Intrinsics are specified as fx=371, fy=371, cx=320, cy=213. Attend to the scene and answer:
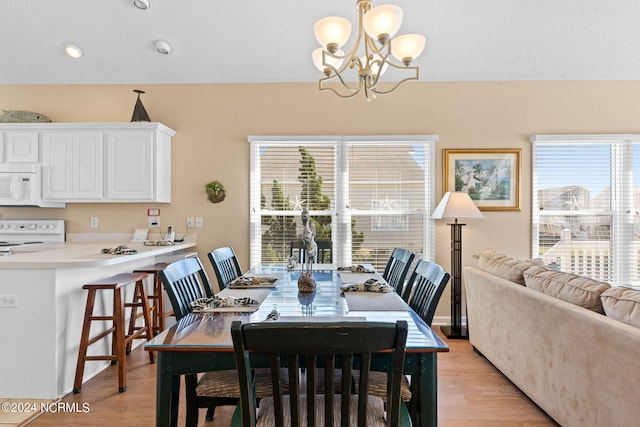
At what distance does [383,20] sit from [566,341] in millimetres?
1885

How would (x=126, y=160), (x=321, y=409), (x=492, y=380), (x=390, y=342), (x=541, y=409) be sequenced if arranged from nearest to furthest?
1. (x=390, y=342)
2. (x=321, y=409)
3. (x=541, y=409)
4. (x=492, y=380)
5. (x=126, y=160)

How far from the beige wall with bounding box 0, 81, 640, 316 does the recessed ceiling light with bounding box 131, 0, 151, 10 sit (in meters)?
1.00

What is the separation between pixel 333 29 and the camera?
195 cm

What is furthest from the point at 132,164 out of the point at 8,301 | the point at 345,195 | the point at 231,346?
the point at 231,346

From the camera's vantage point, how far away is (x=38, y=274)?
2391 mm

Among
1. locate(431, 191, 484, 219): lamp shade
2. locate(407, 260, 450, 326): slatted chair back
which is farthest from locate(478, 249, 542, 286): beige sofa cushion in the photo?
locate(407, 260, 450, 326): slatted chair back

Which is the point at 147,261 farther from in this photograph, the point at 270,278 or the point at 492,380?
the point at 492,380

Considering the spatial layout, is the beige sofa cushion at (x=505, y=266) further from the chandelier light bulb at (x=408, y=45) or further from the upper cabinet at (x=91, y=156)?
the upper cabinet at (x=91, y=156)

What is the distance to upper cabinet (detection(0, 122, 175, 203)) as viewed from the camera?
378cm

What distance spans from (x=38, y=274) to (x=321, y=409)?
6.95ft

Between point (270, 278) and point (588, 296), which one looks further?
point (270, 278)

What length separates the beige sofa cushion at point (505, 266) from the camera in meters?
2.57

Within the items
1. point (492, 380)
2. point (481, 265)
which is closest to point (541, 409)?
point (492, 380)

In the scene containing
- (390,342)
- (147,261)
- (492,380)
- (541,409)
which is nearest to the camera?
(390,342)
